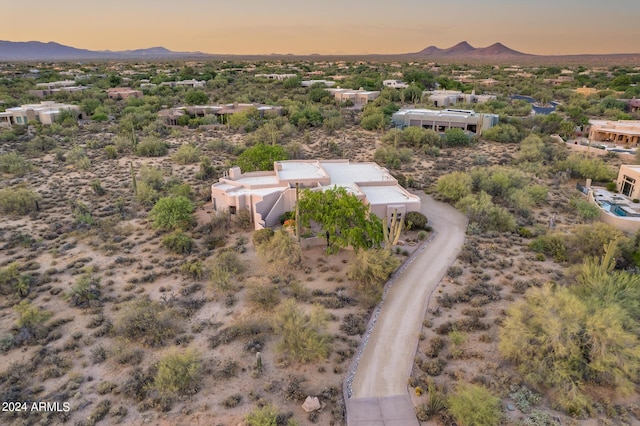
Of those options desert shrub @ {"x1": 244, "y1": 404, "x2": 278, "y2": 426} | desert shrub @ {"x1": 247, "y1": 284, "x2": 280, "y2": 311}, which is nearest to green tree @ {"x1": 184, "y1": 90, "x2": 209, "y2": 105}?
desert shrub @ {"x1": 247, "y1": 284, "x2": 280, "y2": 311}

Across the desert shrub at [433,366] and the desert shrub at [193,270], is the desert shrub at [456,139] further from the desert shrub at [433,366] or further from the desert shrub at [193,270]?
the desert shrub at [433,366]

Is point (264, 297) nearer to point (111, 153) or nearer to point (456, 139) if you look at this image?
point (111, 153)

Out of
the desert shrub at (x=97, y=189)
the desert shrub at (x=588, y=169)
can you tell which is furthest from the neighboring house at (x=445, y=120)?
the desert shrub at (x=97, y=189)

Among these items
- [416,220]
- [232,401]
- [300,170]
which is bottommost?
[232,401]

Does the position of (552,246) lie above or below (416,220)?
below

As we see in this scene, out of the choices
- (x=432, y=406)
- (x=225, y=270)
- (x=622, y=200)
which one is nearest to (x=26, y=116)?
(x=225, y=270)

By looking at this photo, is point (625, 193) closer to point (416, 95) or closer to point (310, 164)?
point (310, 164)
